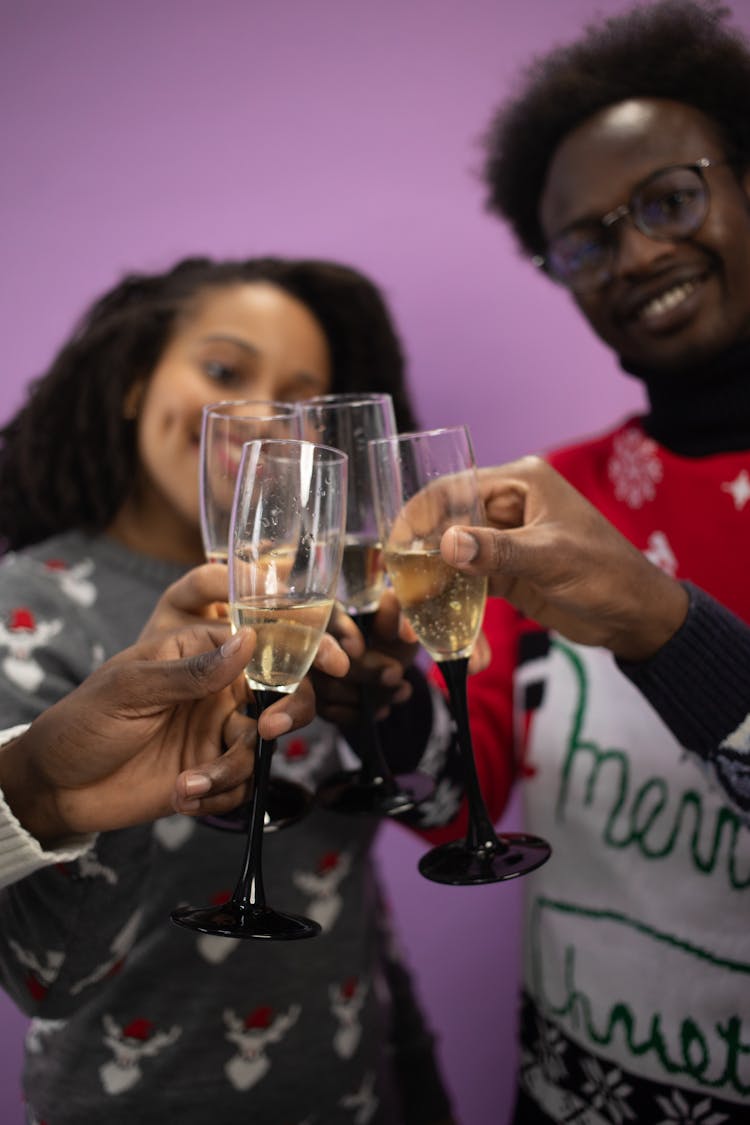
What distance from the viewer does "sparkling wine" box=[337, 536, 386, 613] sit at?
3.89ft

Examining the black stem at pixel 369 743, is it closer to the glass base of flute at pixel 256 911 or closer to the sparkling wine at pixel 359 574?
the sparkling wine at pixel 359 574

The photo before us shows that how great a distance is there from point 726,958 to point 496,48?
2.02 metres

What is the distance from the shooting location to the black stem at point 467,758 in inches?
42.6

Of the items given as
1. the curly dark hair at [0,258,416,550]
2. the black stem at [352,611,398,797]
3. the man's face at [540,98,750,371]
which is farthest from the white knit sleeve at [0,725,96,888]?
the man's face at [540,98,750,371]

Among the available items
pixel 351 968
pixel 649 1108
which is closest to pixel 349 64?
pixel 351 968

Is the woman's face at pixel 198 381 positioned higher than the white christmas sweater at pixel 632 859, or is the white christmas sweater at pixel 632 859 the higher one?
the woman's face at pixel 198 381

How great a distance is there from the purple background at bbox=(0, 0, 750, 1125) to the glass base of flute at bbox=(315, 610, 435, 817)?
39.8 inches

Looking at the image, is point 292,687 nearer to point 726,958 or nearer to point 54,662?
point 54,662

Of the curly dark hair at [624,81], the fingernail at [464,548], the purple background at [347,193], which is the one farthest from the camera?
the purple background at [347,193]

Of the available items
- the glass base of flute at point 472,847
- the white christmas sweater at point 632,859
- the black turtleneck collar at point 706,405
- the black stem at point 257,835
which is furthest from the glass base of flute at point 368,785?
the black turtleneck collar at point 706,405

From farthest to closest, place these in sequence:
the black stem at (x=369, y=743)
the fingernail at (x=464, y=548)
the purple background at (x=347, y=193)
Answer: the purple background at (x=347, y=193) → the black stem at (x=369, y=743) → the fingernail at (x=464, y=548)

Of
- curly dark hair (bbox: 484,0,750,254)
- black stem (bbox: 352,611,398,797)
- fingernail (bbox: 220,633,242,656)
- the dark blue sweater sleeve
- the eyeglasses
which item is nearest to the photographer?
fingernail (bbox: 220,633,242,656)

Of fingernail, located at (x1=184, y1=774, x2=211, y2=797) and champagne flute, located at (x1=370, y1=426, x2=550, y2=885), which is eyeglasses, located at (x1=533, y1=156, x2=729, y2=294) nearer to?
champagne flute, located at (x1=370, y1=426, x2=550, y2=885)

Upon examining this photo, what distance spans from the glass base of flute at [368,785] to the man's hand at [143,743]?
0.17 m
